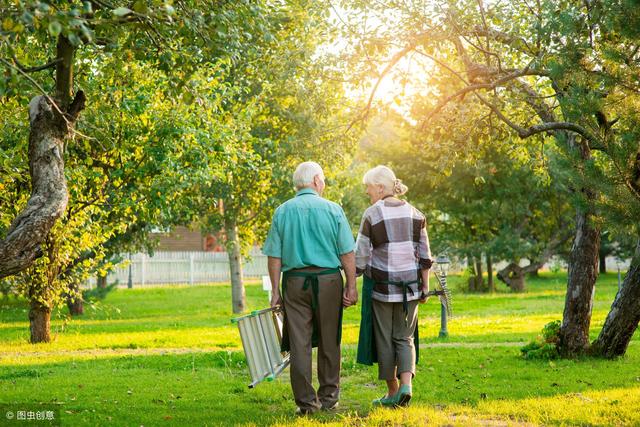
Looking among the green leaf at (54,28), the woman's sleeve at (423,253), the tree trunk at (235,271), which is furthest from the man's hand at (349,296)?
the tree trunk at (235,271)

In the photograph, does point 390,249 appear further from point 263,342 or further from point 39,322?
point 39,322

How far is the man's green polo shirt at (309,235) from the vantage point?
744 centimetres

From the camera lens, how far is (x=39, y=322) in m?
16.3

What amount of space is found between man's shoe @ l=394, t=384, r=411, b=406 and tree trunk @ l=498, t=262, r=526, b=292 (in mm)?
26659

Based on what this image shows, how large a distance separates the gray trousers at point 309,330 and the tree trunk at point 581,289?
4892 millimetres

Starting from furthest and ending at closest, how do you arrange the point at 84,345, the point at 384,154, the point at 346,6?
the point at 384,154, the point at 84,345, the point at 346,6

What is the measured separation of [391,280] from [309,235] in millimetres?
824

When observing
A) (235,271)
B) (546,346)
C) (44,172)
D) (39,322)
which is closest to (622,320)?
(546,346)

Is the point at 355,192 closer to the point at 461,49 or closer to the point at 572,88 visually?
the point at 461,49

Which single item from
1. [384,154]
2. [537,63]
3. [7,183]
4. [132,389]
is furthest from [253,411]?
[384,154]

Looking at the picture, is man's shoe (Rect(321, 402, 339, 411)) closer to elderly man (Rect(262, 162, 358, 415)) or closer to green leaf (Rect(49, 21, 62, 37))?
elderly man (Rect(262, 162, 358, 415))

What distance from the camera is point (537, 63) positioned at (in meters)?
9.92

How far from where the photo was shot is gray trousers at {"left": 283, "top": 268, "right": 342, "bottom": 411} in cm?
741

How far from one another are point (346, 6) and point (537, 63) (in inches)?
130
